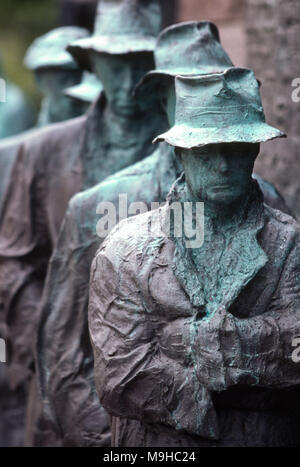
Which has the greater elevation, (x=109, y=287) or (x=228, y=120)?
(x=228, y=120)

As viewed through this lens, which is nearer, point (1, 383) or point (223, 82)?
point (223, 82)

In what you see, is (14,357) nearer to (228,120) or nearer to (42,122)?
(42,122)

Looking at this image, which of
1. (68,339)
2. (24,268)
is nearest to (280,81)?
(24,268)

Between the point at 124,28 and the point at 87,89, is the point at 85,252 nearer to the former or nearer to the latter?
the point at 124,28

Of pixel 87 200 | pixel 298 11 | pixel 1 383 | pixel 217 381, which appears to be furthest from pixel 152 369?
pixel 1 383

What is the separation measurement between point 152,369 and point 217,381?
Result: 0.85ft

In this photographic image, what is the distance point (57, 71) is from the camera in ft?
27.1

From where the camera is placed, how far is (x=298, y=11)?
7.25 metres

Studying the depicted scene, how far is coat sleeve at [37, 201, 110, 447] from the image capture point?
5570 millimetres

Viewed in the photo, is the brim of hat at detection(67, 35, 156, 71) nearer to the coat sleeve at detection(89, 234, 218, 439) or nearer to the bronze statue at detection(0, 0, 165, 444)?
the bronze statue at detection(0, 0, 165, 444)

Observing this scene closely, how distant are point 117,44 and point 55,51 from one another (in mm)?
2228

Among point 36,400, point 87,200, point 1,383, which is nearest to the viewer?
point 87,200
